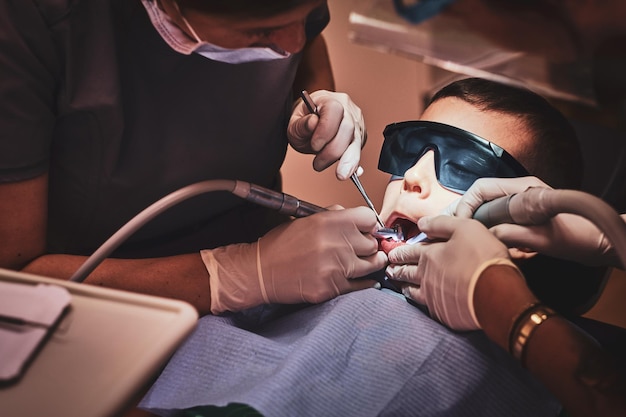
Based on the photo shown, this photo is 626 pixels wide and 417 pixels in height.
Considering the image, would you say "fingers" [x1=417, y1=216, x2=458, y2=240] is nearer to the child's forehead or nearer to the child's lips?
the child's lips

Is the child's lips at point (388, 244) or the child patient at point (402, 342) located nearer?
the child patient at point (402, 342)

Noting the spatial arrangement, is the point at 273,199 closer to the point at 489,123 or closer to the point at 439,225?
the point at 439,225

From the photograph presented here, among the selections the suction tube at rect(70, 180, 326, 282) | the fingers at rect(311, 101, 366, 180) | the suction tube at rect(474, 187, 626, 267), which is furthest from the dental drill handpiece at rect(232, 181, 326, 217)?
the suction tube at rect(474, 187, 626, 267)

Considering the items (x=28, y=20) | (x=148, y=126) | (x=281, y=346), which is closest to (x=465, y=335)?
(x=281, y=346)

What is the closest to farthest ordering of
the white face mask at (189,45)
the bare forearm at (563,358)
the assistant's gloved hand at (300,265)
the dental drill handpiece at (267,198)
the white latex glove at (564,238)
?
the bare forearm at (563,358), the white face mask at (189,45), the white latex glove at (564,238), the dental drill handpiece at (267,198), the assistant's gloved hand at (300,265)

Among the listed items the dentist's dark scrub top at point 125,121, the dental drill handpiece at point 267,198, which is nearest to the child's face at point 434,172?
the dental drill handpiece at point 267,198

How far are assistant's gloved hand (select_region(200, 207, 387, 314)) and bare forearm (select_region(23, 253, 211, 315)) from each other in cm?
2

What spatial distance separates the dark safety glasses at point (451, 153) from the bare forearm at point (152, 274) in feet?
1.67

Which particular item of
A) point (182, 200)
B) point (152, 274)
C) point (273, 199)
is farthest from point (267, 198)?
point (152, 274)

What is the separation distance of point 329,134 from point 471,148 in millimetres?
299

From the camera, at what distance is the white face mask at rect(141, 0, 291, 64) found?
2.73ft

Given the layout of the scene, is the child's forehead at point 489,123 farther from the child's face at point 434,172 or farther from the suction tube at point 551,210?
the suction tube at point 551,210

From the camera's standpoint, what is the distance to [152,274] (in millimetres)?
1145

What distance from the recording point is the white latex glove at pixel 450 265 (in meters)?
0.90
